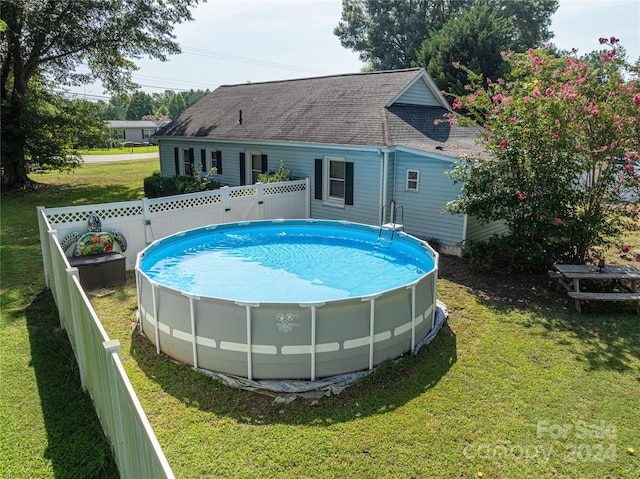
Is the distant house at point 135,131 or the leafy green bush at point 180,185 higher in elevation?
the distant house at point 135,131

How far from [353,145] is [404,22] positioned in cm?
3241

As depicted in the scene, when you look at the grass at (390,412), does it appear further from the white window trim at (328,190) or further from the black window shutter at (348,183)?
the white window trim at (328,190)

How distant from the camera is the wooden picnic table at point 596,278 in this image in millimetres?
8578

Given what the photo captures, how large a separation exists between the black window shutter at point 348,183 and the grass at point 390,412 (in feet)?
22.8

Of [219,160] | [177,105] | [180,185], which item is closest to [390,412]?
[180,185]

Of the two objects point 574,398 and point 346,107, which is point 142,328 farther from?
point 346,107

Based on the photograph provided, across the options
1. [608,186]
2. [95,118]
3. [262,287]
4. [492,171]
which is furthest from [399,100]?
[95,118]

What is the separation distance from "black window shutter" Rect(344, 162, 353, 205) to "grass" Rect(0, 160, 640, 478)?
6965 millimetres

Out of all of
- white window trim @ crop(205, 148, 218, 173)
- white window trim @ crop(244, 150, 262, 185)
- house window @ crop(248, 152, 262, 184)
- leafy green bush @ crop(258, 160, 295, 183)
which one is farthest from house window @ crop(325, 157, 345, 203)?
white window trim @ crop(205, 148, 218, 173)

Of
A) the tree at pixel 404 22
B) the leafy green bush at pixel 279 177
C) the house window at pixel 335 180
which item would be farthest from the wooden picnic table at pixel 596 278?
the tree at pixel 404 22

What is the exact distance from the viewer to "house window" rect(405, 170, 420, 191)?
509 inches

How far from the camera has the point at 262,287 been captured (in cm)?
978

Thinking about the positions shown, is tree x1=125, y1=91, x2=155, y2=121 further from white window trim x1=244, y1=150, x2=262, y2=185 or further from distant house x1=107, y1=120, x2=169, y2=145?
white window trim x1=244, y1=150, x2=262, y2=185

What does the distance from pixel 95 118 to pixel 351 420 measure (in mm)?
24732
